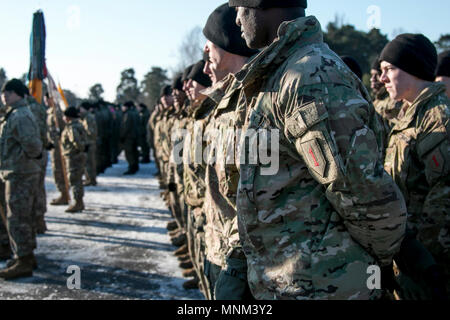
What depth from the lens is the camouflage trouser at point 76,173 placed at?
8.64 m

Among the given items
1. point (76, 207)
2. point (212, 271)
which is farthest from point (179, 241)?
point (212, 271)

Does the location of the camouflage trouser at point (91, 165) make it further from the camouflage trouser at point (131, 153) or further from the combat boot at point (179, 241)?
the combat boot at point (179, 241)

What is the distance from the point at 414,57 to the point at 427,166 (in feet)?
2.59

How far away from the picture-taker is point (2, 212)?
18.8 ft

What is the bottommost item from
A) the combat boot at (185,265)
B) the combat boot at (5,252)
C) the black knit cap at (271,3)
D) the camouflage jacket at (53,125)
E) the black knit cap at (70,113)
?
the combat boot at (185,265)

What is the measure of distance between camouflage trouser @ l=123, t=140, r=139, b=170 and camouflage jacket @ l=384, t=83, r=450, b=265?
41.5 feet

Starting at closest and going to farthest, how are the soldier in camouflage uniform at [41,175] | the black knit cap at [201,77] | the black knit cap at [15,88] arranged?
1. the black knit cap at [201,77]
2. the black knit cap at [15,88]
3. the soldier in camouflage uniform at [41,175]

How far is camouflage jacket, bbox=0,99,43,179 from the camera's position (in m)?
5.20

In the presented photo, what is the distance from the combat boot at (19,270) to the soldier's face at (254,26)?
15.2 ft

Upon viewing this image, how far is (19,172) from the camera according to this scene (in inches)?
206

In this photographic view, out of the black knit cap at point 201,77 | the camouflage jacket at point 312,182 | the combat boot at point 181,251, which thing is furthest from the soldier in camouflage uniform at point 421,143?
the combat boot at point 181,251

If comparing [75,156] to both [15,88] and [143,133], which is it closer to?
[15,88]

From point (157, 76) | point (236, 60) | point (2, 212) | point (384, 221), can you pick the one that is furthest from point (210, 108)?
point (157, 76)

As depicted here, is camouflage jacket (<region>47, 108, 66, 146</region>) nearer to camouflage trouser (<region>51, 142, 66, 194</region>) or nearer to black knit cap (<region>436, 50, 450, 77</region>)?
camouflage trouser (<region>51, 142, 66, 194</region>)
